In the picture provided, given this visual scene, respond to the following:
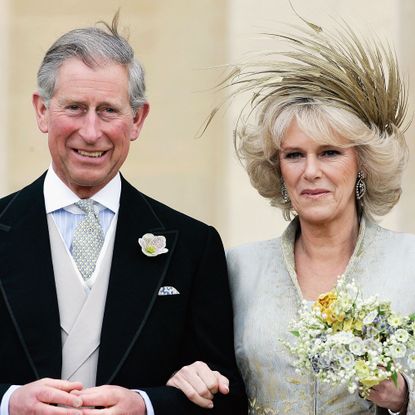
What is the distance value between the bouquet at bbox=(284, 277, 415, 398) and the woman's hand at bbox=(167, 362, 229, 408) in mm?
292

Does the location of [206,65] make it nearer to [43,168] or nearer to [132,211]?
[43,168]

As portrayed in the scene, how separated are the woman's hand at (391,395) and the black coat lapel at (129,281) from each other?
0.78m

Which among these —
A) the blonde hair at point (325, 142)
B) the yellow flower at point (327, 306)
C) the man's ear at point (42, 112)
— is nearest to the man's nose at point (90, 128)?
the man's ear at point (42, 112)

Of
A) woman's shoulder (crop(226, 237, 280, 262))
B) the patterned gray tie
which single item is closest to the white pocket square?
the patterned gray tie

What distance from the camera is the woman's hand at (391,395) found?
17.8 feet

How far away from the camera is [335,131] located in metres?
5.86

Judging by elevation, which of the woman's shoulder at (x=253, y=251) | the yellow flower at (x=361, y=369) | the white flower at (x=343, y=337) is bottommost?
the yellow flower at (x=361, y=369)

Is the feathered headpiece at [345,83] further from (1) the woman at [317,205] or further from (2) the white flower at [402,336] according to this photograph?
(2) the white flower at [402,336]

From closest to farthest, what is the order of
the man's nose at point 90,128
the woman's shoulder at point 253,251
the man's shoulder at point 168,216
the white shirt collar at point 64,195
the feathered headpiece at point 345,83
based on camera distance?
the man's nose at point 90,128, the white shirt collar at point 64,195, the man's shoulder at point 168,216, the feathered headpiece at point 345,83, the woman's shoulder at point 253,251

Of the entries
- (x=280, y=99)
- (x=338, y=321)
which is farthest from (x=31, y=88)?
(x=338, y=321)

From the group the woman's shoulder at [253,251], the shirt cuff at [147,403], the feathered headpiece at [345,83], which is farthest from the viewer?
the woman's shoulder at [253,251]

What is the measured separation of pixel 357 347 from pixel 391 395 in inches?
10.8

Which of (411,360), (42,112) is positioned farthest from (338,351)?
(42,112)

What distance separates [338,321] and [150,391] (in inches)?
25.7
